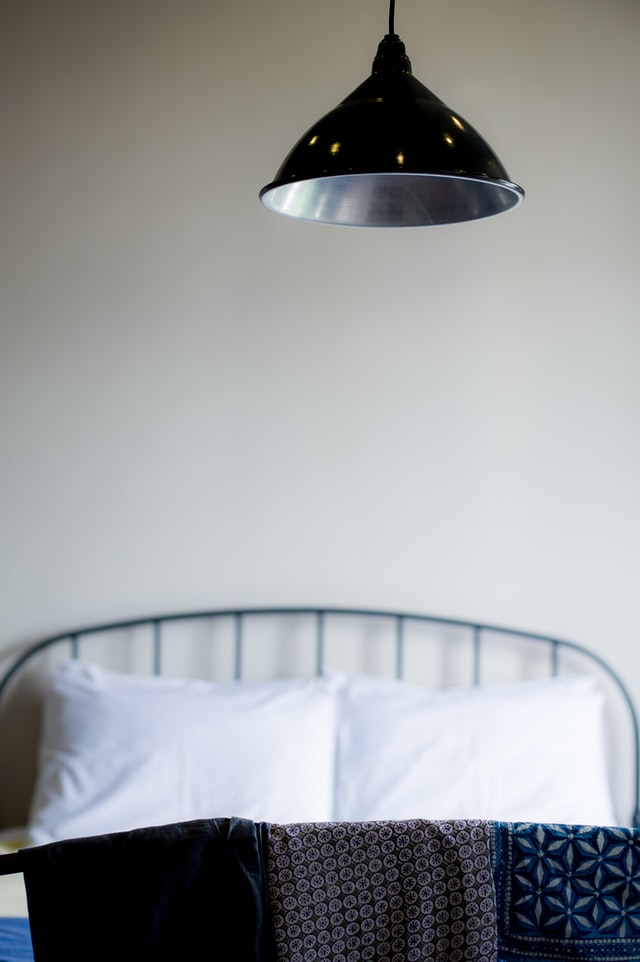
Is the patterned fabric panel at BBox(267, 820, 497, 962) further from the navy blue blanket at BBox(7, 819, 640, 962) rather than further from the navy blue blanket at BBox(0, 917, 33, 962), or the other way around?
the navy blue blanket at BBox(0, 917, 33, 962)

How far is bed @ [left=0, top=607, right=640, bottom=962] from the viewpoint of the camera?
7.67 ft

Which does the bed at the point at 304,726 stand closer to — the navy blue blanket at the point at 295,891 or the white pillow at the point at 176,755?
the white pillow at the point at 176,755

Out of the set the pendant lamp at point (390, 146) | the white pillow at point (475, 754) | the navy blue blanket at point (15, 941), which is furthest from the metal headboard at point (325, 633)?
the pendant lamp at point (390, 146)

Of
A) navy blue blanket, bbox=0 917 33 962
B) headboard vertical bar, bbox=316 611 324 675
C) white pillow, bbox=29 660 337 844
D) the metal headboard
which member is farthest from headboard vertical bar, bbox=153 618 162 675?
navy blue blanket, bbox=0 917 33 962

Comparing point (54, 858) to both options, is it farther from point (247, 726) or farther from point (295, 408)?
point (295, 408)

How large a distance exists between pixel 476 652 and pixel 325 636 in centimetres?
39

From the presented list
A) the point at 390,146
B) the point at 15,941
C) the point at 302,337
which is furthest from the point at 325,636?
the point at 390,146

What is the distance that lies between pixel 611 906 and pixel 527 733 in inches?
43.0

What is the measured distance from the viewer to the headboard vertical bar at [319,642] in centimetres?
266

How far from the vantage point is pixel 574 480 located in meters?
2.65

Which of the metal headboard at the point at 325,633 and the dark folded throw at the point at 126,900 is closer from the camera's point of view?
the dark folded throw at the point at 126,900

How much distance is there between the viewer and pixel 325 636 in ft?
8.79

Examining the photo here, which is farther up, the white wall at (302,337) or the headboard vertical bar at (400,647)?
the white wall at (302,337)

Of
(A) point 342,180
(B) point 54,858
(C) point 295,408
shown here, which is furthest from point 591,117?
(B) point 54,858
